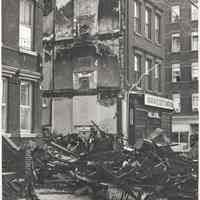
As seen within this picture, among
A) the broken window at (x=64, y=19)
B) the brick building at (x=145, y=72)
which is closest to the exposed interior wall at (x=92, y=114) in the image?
the brick building at (x=145, y=72)

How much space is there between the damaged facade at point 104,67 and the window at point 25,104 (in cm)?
17

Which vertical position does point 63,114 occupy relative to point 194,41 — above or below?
below

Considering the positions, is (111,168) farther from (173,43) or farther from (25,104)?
(173,43)

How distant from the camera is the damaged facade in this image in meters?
3.10

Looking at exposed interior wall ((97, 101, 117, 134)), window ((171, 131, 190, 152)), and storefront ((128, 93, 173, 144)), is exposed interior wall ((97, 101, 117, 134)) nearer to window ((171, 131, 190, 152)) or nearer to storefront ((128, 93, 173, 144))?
storefront ((128, 93, 173, 144))

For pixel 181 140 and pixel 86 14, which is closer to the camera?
pixel 181 140

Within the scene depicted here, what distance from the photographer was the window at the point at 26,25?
3.44 metres

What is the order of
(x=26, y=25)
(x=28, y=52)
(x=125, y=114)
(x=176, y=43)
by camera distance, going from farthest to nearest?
(x=26, y=25) → (x=28, y=52) → (x=176, y=43) → (x=125, y=114)

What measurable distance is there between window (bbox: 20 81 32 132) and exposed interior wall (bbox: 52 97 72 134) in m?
0.27

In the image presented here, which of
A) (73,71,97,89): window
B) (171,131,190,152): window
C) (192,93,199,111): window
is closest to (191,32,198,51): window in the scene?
(192,93,199,111): window

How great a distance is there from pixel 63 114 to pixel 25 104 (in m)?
A: 0.42

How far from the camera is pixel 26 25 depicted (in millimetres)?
3523

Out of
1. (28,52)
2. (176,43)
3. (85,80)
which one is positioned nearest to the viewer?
(85,80)

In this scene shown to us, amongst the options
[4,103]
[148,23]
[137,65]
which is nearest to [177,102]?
[137,65]
